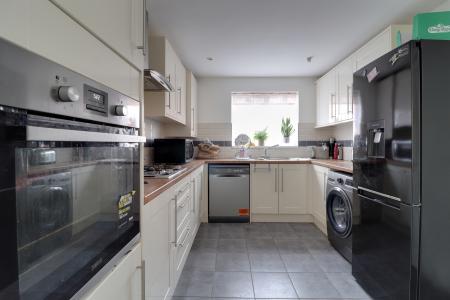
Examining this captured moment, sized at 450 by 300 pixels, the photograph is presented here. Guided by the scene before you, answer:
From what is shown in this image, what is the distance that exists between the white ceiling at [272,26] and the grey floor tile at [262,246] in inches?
89.2

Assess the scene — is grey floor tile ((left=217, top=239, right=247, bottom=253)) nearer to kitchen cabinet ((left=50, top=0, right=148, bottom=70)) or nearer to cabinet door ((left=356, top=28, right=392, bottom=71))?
kitchen cabinet ((left=50, top=0, right=148, bottom=70))

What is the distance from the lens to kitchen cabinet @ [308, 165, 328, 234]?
2990 mm

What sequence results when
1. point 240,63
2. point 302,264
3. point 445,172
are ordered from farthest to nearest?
point 240,63, point 302,264, point 445,172

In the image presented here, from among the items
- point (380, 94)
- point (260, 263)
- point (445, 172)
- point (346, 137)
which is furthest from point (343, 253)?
point (346, 137)

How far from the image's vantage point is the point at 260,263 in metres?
2.29

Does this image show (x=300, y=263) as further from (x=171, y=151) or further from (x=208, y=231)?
(x=171, y=151)

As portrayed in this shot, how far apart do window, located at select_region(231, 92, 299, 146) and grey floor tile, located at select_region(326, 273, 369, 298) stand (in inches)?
96.5

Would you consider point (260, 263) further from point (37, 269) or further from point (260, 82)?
point (260, 82)

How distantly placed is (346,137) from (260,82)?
1.64m

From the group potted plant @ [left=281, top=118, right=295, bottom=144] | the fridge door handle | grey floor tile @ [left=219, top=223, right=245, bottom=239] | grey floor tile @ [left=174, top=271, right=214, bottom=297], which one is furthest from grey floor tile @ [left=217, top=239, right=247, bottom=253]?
potted plant @ [left=281, top=118, right=295, bottom=144]

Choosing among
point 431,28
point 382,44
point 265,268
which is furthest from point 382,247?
point 382,44

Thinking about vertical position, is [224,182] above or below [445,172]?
below

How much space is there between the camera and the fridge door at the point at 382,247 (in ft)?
4.70

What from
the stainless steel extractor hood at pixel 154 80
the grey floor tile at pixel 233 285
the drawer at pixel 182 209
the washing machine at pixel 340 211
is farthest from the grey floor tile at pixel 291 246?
the stainless steel extractor hood at pixel 154 80
